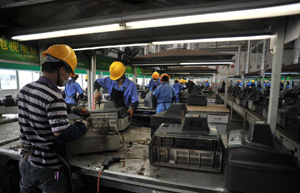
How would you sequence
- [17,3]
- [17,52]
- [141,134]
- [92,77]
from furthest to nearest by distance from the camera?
[92,77] → [17,52] → [141,134] → [17,3]

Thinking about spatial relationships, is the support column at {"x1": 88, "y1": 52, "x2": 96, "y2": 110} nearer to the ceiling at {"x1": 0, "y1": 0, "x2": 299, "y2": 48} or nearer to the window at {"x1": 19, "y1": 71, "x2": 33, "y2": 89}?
the ceiling at {"x1": 0, "y1": 0, "x2": 299, "y2": 48}

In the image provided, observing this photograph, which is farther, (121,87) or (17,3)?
(121,87)

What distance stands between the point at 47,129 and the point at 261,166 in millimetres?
1431

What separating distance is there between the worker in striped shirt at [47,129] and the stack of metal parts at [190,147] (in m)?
0.63

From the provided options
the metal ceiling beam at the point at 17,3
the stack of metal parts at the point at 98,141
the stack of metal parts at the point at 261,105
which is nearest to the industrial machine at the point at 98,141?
the stack of metal parts at the point at 98,141

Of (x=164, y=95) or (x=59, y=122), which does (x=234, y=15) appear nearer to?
(x=59, y=122)

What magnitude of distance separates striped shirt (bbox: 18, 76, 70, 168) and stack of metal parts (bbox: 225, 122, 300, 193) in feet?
3.83

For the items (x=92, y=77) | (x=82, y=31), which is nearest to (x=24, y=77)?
(x=92, y=77)

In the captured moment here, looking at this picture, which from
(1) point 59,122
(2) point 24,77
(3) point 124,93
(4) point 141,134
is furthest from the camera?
(2) point 24,77

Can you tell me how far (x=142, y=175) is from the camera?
1186mm

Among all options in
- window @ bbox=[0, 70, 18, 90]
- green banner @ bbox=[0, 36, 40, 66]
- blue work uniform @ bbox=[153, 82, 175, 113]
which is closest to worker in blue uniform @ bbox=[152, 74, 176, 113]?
blue work uniform @ bbox=[153, 82, 175, 113]

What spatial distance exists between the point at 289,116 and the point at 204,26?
1.75m

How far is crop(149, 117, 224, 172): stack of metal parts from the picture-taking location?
1194 millimetres

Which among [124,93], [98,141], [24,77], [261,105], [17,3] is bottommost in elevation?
[98,141]
